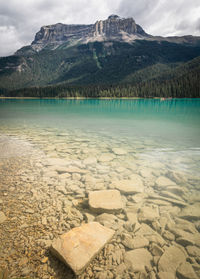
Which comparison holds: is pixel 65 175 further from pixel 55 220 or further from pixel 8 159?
pixel 8 159

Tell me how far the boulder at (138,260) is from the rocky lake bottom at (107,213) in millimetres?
19

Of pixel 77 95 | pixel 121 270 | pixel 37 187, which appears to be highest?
pixel 77 95

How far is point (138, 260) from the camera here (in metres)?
3.72

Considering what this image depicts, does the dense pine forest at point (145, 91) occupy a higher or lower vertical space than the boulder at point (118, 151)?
higher

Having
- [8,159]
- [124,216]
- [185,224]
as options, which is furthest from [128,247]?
[8,159]

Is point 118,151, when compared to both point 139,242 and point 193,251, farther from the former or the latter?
point 193,251

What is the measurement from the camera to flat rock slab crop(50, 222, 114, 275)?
3.39 m

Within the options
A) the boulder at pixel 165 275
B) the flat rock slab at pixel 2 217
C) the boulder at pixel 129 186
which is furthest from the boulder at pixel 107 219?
the flat rock slab at pixel 2 217

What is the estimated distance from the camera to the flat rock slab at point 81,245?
3.39 m

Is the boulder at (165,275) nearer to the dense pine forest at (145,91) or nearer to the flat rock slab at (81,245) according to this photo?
the flat rock slab at (81,245)

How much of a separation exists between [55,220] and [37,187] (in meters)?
2.23

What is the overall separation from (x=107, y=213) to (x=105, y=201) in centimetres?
46

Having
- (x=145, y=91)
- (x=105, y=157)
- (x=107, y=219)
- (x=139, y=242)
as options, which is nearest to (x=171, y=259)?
(x=139, y=242)

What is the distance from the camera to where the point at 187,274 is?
134 inches
